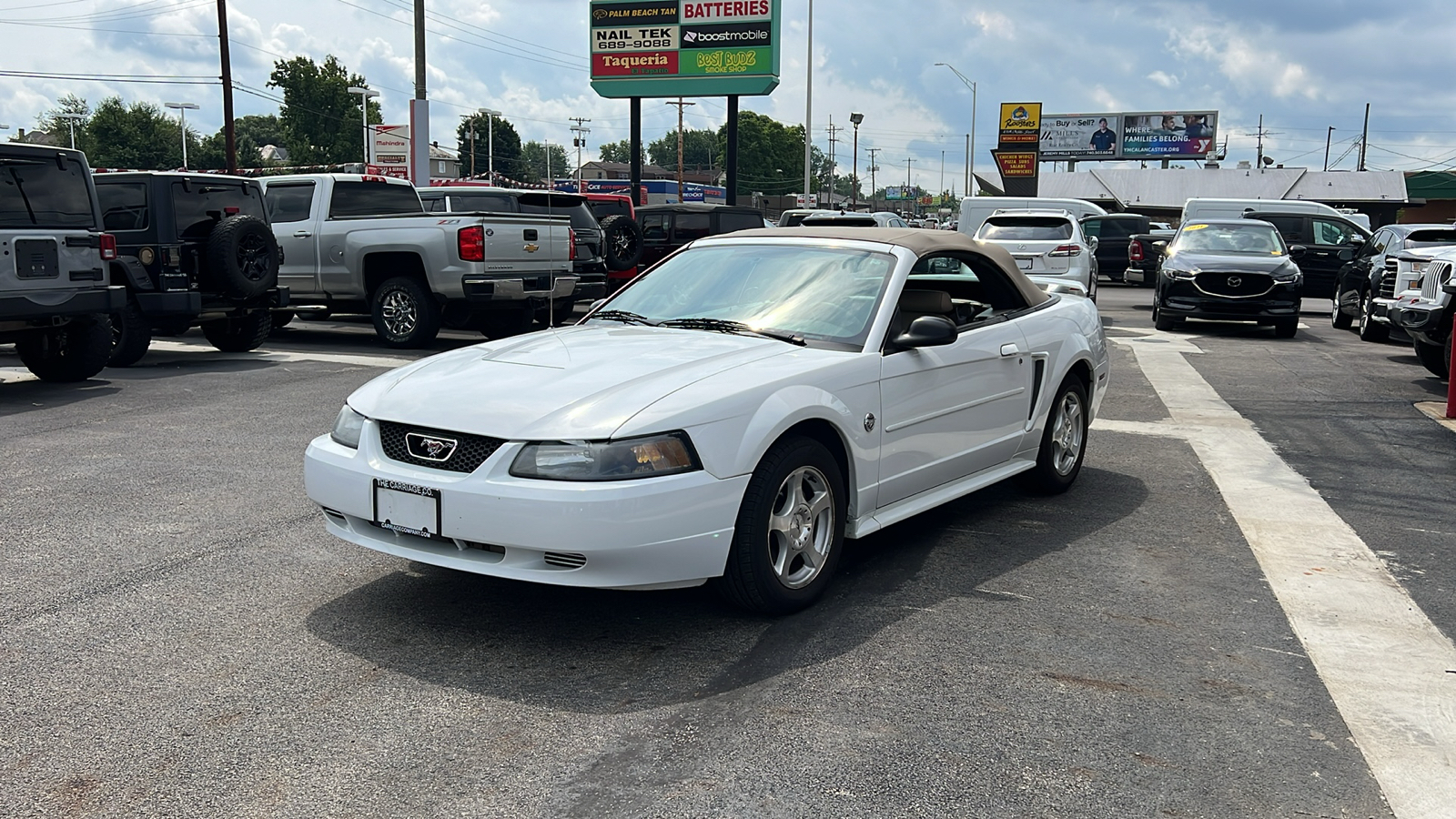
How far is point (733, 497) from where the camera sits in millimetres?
4254

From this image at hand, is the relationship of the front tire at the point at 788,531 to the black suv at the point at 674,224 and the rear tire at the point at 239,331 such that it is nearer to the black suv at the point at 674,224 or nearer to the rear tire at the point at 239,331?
the rear tire at the point at 239,331

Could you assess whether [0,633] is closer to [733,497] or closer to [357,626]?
[357,626]

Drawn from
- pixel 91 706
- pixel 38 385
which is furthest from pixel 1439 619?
pixel 38 385

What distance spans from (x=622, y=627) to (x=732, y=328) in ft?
4.70

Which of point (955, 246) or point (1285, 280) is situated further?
point (1285, 280)

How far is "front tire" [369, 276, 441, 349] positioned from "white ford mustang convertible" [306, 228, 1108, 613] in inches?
319

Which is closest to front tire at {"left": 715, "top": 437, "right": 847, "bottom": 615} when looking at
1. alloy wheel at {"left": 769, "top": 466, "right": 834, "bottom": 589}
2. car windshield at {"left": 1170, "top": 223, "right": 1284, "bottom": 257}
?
alloy wheel at {"left": 769, "top": 466, "right": 834, "bottom": 589}

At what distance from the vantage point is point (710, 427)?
421 cm

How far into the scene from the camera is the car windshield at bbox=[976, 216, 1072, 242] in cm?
1633

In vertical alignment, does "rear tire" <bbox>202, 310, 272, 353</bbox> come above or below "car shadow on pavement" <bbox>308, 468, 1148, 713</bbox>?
above

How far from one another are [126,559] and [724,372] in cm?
279

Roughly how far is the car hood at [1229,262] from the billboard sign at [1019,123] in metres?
53.6

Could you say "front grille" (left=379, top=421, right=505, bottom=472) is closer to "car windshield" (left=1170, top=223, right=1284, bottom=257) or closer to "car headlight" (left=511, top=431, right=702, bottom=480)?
"car headlight" (left=511, top=431, right=702, bottom=480)

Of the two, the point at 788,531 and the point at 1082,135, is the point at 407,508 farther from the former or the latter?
the point at 1082,135
